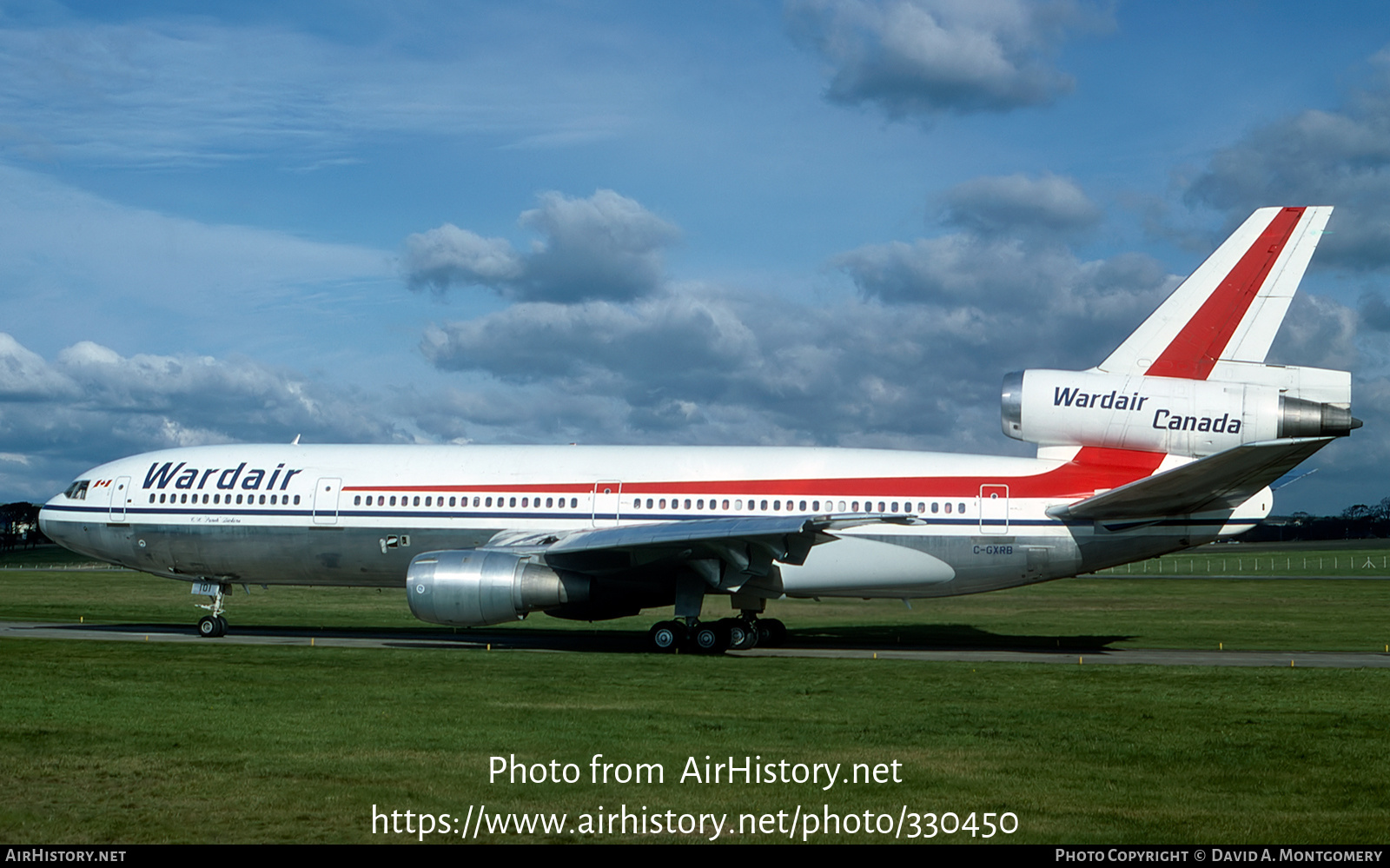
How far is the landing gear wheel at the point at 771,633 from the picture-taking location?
1020 inches

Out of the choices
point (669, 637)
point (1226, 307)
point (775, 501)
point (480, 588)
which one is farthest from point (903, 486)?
point (480, 588)

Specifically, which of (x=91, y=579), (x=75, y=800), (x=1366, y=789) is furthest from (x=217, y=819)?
(x=91, y=579)

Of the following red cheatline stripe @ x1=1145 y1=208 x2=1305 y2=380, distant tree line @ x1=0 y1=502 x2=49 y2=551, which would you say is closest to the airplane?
red cheatline stripe @ x1=1145 y1=208 x2=1305 y2=380

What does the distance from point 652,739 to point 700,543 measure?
9970 mm

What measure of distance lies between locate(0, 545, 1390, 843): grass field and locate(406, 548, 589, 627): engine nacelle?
2.97 ft

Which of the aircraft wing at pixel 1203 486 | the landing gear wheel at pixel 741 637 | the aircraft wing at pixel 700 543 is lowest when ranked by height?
the landing gear wheel at pixel 741 637

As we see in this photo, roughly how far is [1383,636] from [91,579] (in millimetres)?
49685

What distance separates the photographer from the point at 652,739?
1299 centimetres

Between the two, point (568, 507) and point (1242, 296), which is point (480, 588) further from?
point (1242, 296)

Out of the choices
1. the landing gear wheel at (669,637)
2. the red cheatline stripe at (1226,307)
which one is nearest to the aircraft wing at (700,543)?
the landing gear wheel at (669,637)

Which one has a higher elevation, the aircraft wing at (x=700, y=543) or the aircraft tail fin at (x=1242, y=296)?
the aircraft tail fin at (x=1242, y=296)

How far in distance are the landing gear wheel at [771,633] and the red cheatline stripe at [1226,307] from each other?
31.2ft

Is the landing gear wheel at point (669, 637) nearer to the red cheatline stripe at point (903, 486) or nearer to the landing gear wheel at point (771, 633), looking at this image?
the landing gear wheel at point (771, 633)

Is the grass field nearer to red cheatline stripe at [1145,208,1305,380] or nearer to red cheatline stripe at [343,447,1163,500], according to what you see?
red cheatline stripe at [343,447,1163,500]
